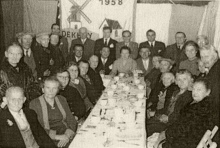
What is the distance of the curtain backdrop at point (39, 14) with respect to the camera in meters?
8.75

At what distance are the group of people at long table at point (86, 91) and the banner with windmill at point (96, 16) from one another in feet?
4.04

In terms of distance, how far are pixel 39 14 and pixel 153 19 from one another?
3.24 m

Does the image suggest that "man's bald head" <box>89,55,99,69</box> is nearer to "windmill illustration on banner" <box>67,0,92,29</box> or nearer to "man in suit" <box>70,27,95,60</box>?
"man in suit" <box>70,27,95,60</box>

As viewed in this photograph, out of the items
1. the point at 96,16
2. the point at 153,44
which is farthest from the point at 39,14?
the point at 153,44

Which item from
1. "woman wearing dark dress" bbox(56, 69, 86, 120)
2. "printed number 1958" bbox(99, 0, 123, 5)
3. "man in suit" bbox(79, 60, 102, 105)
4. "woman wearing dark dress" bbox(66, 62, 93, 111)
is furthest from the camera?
"printed number 1958" bbox(99, 0, 123, 5)

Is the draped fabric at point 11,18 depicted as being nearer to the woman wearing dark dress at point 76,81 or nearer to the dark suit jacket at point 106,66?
the dark suit jacket at point 106,66

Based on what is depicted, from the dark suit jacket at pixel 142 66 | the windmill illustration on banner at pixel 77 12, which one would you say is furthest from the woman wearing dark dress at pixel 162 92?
the windmill illustration on banner at pixel 77 12

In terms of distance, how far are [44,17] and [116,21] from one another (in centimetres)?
214

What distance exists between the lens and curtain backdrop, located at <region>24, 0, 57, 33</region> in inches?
344

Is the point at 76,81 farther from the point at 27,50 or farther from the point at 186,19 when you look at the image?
the point at 186,19

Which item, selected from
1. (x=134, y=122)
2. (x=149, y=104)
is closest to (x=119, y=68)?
(x=149, y=104)

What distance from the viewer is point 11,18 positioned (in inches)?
313

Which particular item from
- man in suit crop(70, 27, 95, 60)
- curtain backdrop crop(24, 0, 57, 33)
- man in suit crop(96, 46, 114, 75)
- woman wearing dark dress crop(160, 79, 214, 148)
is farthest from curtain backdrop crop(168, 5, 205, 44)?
woman wearing dark dress crop(160, 79, 214, 148)

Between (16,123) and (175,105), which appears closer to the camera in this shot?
(16,123)
